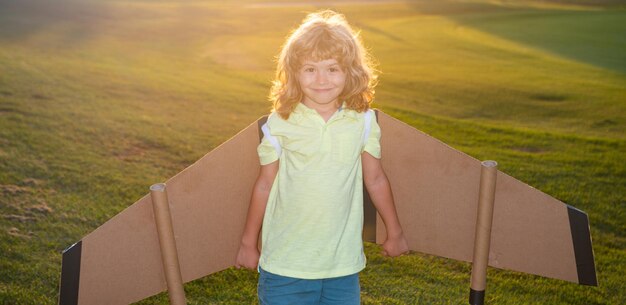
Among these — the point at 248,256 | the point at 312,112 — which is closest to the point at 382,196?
the point at 312,112

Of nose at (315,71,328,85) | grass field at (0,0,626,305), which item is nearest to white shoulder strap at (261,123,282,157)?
nose at (315,71,328,85)

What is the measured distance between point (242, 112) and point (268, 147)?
6486mm

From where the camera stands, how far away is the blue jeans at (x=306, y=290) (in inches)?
109

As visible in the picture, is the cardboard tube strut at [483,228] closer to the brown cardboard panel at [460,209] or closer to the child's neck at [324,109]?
the brown cardboard panel at [460,209]

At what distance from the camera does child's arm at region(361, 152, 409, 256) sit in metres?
2.89

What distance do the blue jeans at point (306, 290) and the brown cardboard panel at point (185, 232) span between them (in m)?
0.22

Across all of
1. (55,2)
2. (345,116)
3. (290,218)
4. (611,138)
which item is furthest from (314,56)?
(55,2)

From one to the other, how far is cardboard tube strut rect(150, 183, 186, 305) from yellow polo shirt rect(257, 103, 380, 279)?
0.32 metres

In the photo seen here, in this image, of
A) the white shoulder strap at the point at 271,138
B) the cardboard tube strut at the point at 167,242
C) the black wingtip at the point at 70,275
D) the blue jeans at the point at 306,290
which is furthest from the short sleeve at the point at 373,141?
the black wingtip at the point at 70,275

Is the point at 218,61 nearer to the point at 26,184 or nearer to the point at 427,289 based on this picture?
the point at 26,184

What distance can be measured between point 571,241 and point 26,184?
3.99 meters

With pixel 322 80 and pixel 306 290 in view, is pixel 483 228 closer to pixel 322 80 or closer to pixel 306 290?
pixel 306 290

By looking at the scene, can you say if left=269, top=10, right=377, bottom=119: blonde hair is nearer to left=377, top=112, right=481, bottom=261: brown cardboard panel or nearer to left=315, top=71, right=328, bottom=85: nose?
left=315, top=71, right=328, bottom=85: nose

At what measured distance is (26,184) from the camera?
5.57 metres
